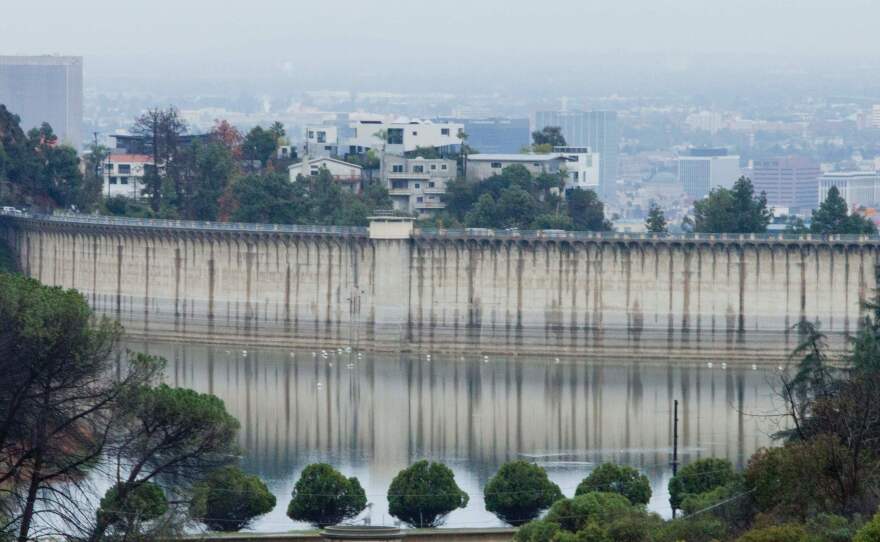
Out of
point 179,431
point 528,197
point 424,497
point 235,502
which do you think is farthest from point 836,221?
point 179,431

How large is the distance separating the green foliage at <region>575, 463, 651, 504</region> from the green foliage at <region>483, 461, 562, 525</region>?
0.65 metres

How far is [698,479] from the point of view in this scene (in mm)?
54406

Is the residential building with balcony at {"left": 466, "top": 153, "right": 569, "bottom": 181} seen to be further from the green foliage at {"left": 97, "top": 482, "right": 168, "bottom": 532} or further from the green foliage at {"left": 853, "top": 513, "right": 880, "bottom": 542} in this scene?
the green foliage at {"left": 853, "top": 513, "right": 880, "bottom": 542}

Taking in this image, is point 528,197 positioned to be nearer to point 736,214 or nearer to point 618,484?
point 736,214

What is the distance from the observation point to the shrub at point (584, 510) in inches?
1887

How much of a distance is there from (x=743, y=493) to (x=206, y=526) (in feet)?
32.8

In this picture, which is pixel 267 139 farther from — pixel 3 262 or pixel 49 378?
pixel 49 378

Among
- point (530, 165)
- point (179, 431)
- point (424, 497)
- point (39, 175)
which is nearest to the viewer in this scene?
point (179, 431)

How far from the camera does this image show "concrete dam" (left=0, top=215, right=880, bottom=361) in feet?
288

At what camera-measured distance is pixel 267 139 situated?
127938 millimetres

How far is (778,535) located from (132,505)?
34.1 feet

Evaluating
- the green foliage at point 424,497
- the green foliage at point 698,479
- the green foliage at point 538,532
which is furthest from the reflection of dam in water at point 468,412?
the green foliage at point 538,532

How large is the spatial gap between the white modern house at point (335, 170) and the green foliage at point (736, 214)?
62.1ft

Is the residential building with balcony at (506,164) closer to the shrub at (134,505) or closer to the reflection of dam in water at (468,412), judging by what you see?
the reflection of dam in water at (468,412)
